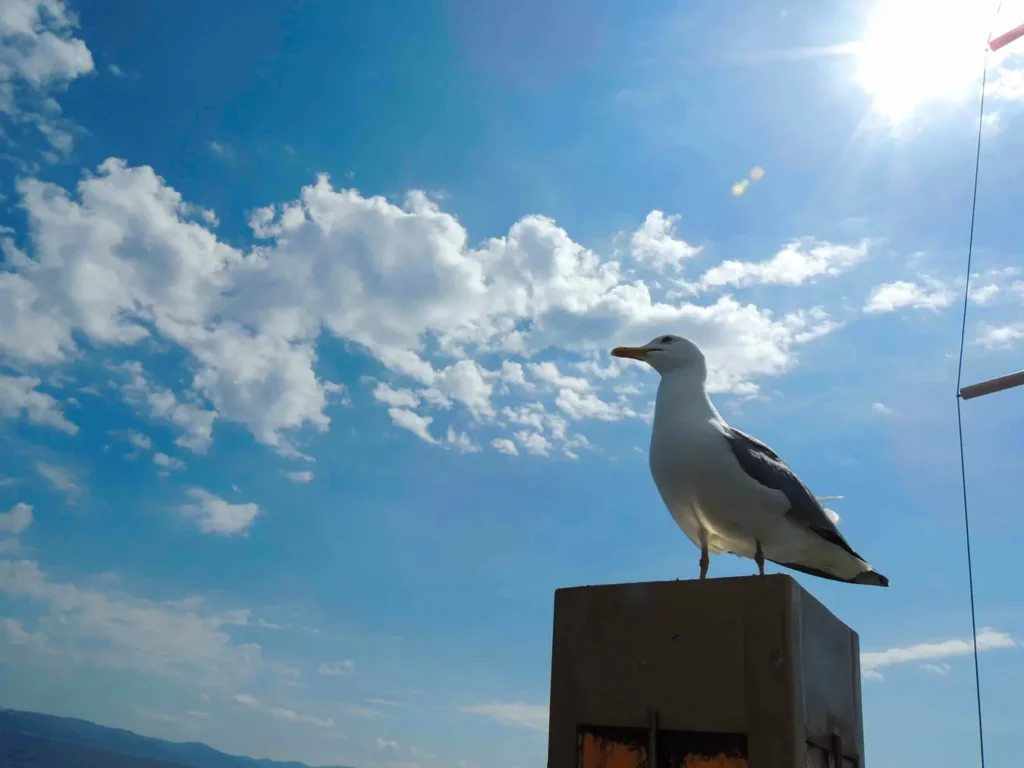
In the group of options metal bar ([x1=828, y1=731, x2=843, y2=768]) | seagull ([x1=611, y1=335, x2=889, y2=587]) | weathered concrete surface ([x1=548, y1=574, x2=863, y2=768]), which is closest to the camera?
weathered concrete surface ([x1=548, y1=574, x2=863, y2=768])

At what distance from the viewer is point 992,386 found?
1101 cm

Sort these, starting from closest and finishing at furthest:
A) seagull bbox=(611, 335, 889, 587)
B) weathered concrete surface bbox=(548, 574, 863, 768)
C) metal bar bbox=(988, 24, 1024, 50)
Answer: weathered concrete surface bbox=(548, 574, 863, 768)
seagull bbox=(611, 335, 889, 587)
metal bar bbox=(988, 24, 1024, 50)

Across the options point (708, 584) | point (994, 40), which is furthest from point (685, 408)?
point (994, 40)

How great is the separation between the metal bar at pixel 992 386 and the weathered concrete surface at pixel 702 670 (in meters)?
6.53

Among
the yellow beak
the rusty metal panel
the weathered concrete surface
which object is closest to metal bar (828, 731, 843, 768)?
the weathered concrete surface

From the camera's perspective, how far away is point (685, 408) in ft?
23.5

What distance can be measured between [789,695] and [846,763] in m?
1.56

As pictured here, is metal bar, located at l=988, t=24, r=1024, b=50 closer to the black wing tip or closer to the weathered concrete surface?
the black wing tip

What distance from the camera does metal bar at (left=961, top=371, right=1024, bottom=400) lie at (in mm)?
10883

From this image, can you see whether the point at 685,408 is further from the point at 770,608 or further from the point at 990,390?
the point at 990,390

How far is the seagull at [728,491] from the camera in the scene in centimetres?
663

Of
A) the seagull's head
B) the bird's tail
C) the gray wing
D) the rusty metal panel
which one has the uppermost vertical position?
the seagull's head

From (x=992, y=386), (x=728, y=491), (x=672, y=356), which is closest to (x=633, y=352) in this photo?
(x=672, y=356)

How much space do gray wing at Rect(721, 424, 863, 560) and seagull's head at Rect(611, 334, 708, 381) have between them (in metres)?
0.65
